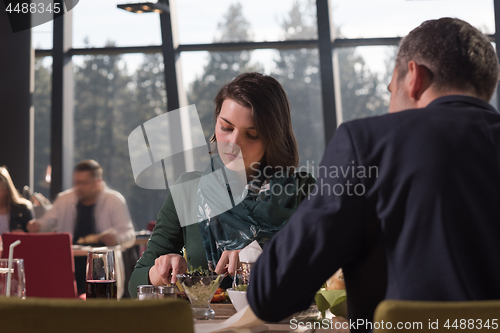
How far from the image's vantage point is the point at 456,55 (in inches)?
35.1

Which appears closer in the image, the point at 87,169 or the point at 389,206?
the point at 389,206

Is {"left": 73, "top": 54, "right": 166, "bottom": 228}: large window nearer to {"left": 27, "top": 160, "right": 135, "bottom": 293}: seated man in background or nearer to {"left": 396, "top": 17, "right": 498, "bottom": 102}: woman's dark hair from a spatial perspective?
{"left": 27, "top": 160, "right": 135, "bottom": 293}: seated man in background

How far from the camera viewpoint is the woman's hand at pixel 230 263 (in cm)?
145

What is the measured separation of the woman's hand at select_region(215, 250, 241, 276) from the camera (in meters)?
1.45

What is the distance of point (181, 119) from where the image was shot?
20.2 feet

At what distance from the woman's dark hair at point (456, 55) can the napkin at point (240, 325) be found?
21.8 inches

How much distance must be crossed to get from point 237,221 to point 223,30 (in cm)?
447

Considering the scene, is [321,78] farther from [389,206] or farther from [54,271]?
[389,206]

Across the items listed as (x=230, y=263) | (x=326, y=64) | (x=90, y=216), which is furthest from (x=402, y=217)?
(x=326, y=64)

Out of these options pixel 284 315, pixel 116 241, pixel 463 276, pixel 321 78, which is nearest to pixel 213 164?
pixel 284 315

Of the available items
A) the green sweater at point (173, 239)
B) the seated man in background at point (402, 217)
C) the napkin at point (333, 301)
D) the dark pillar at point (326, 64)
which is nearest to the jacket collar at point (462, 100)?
the seated man in background at point (402, 217)

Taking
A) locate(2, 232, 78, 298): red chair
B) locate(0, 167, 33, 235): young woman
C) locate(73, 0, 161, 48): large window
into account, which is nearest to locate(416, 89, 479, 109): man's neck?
locate(2, 232, 78, 298): red chair

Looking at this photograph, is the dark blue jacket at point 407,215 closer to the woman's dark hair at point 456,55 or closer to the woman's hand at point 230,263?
the woman's dark hair at point 456,55

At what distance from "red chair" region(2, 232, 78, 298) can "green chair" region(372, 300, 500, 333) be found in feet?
10.6
